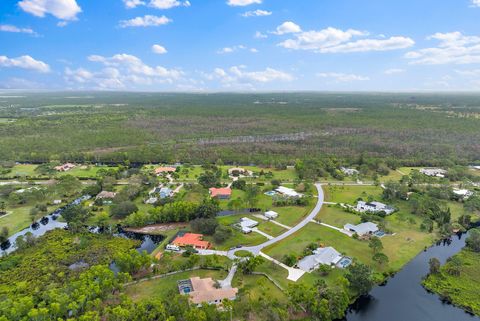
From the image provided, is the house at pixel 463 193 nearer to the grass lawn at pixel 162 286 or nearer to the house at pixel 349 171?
the house at pixel 349 171

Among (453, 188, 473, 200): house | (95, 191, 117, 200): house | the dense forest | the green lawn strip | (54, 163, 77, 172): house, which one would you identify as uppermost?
the dense forest

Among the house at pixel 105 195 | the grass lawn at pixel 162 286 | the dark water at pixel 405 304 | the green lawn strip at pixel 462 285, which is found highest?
the house at pixel 105 195

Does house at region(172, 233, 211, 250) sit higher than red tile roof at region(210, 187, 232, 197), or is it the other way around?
red tile roof at region(210, 187, 232, 197)

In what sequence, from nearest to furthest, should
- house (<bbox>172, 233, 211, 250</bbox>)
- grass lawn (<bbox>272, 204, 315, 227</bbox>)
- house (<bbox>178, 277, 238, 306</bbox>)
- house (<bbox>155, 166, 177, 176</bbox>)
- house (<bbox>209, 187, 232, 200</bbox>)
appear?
1. house (<bbox>178, 277, 238, 306</bbox>)
2. house (<bbox>172, 233, 211, 250</bbox>)
3. grass lawn (<bbox>272, 204, 315, 227</bbox>)
4. house (<bbox>209, 187, 232, 200</bbox>)
5. house (<bbox>155, 166, 177, 176</bbox>)

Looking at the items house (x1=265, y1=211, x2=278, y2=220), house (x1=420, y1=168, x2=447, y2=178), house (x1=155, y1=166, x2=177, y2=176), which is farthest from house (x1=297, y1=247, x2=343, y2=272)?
house (x1=420, y1=168, x2=447, y2=178)

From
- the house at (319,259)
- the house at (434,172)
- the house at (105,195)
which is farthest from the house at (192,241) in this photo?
the house at (434,172)

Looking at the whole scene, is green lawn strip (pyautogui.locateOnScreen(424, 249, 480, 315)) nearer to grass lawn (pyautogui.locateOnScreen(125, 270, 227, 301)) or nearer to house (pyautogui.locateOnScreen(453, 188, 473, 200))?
house (pyautogui.locateOnScreen(453, 188, 473, 200))

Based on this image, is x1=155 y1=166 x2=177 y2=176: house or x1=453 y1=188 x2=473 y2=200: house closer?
x1=453 y1=188 x2=473 y2=200: house
